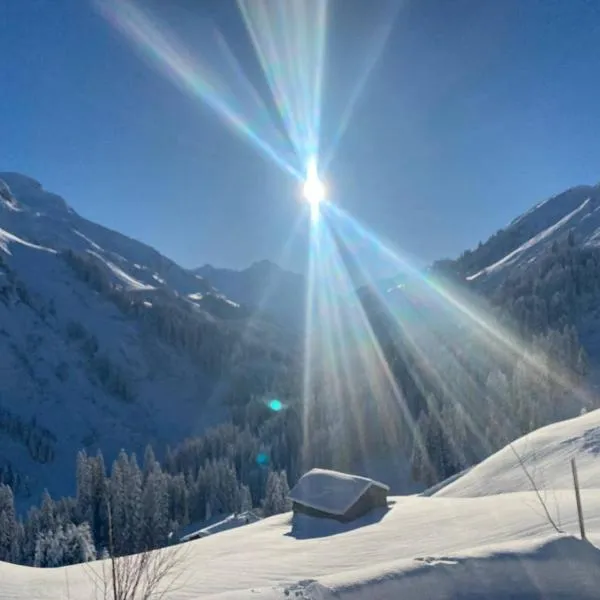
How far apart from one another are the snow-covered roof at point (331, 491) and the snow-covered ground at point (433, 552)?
A: 1.32 metres

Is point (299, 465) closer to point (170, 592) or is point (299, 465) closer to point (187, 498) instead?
point (187, 498)

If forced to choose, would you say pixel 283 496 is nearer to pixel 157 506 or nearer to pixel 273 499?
pixel 273 499

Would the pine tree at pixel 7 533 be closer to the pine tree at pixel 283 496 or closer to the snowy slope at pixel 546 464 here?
the pine tree at pixel 283 496

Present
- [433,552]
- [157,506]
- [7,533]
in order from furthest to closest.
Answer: [157,506] < [7,533] < [433,552]

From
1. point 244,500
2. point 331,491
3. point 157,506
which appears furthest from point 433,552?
point 244,500

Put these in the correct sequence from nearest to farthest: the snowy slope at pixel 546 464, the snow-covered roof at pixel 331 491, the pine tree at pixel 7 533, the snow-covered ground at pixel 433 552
→ the snow-covered ground at pixel 433 552 < the snowy slope at pixel 546 464 < the snow-covered roof at pixel 331 491 < the pine tree at pixel 7 533

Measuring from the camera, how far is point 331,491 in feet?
151

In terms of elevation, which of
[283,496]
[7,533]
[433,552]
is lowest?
[433,552]

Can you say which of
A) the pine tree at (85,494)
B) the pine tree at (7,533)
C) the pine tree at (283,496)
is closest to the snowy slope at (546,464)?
the pine tree at (283,496)

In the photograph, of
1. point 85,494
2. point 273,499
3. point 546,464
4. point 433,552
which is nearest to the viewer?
point 433,552

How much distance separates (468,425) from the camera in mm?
107500

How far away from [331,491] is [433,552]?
22.6 meters

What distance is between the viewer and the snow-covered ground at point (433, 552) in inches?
568

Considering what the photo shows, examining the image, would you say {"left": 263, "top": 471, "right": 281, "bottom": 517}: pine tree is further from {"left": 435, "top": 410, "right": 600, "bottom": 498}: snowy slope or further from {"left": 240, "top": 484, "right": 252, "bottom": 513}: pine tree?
{"left": 435, "top": 410, "right": 600, "bottom": 498}: snowy slope
